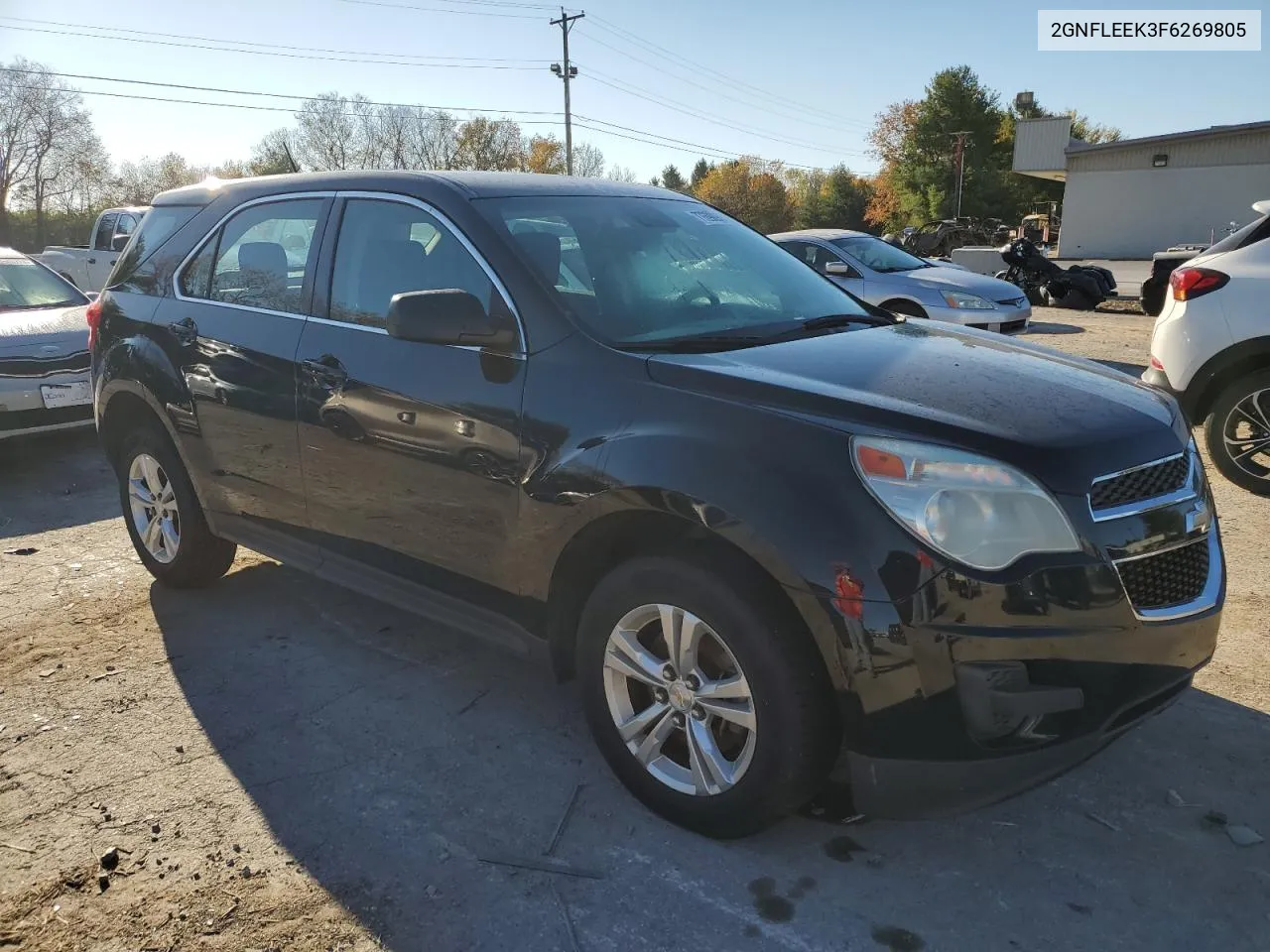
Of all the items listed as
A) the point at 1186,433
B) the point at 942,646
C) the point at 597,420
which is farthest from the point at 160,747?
the point at 1186,433

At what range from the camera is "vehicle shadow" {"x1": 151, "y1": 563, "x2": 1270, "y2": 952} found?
238cm

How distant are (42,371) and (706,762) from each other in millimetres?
6679

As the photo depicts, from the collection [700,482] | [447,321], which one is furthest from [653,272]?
[700,482]

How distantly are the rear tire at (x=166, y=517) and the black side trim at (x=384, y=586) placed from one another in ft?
0.84

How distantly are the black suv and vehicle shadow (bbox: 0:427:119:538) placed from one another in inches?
104

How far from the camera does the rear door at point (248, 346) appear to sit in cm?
371

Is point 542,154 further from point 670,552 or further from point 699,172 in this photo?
point 670,552

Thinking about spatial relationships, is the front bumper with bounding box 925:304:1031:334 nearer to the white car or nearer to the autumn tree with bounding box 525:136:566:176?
the white car

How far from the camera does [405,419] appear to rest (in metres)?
3.19

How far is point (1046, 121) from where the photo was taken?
45750 millimetres

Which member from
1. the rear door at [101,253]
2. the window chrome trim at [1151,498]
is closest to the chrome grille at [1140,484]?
the window chrome trim at [1151,498]

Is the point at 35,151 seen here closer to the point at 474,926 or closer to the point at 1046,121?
the point at 1046,121

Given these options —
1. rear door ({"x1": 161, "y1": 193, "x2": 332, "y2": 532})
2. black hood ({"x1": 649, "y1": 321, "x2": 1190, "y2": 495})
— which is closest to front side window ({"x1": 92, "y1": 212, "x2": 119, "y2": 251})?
rear door ({"x1": 161, "y1": 193, "x2": 332, "y2": 532})

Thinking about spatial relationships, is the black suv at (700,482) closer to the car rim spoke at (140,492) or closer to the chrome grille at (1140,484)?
the chrome grille at (1140,484)
